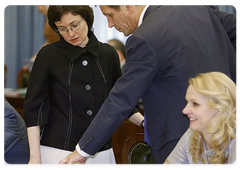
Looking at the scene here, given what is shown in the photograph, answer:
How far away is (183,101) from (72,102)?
0.48m

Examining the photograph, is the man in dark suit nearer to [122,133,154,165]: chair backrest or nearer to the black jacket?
[122,133,154,165]: chair backrest

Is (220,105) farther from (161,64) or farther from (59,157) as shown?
(59,157)

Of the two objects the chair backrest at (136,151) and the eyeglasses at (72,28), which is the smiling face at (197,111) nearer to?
the chair backrest at (136,151)

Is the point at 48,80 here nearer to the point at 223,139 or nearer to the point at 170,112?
the point at 170,112

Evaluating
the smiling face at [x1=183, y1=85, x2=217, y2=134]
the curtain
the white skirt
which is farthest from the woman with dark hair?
the curtain

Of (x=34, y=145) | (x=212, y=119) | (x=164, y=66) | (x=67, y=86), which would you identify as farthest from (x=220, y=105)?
(x=34, y=145)

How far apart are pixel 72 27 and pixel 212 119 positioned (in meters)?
0.68

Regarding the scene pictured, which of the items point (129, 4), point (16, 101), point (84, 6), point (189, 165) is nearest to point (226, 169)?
point (189, 165)

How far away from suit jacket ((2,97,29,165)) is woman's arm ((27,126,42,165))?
0.12 m

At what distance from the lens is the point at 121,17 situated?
1.51 m

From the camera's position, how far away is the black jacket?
1.62 metres

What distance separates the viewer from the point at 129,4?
4.91 feet

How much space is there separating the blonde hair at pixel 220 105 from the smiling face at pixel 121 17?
33 cm

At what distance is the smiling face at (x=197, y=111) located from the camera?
1372 mm
